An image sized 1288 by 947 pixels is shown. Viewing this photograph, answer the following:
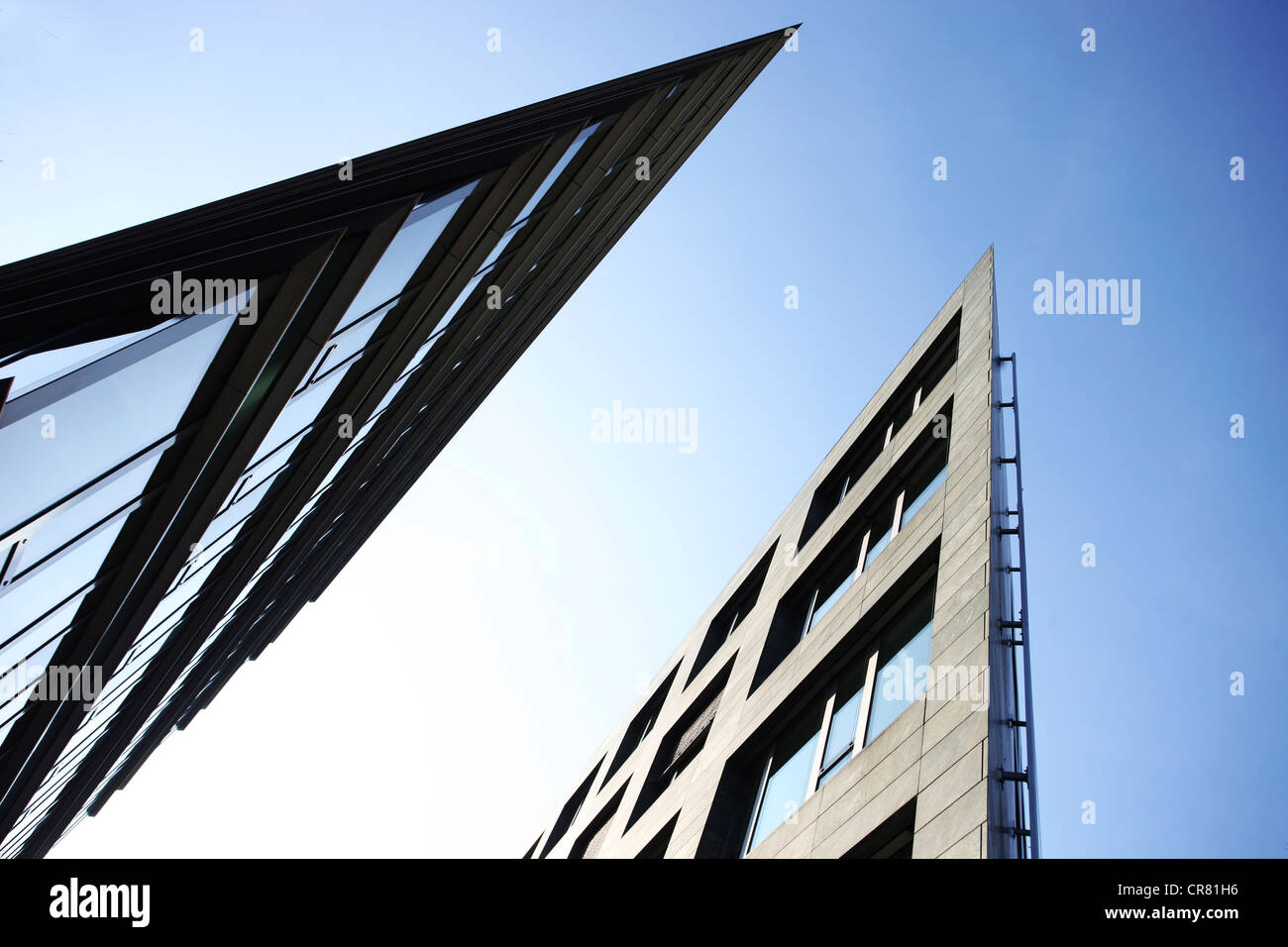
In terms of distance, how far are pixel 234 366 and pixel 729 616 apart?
1953 cm

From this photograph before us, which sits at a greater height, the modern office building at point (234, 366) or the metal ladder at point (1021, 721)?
the modern office building at point (234, 366)

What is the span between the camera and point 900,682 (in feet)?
38.0

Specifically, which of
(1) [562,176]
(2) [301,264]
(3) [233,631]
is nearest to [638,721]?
(3) [233,631]

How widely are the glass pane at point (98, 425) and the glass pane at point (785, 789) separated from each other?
393 inches

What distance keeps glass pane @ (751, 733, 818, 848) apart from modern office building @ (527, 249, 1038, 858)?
4 centimetres

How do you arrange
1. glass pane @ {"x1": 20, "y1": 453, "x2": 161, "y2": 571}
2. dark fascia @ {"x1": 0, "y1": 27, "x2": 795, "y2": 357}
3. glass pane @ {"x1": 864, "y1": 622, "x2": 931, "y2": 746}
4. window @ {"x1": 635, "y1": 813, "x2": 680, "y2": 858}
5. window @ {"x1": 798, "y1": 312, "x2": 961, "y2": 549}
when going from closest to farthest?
1. dark fascia @ {"x1": 0, "y1": 27, "x2": 795, "y2": 357}
2. glass pane @ {"x1": 20, "y1": 453, "x2": 161, "y2": 571}
3. glass pane @ {"x1": 864, "y1": 622, "x2": 931, "y2": 746}
4. window @ {"x1": 635, "y1": 813, "x2": 680, "y2": 858}
5. window @ {"x1": 798, "y1": 312, "x2": 961, "y2": 549}

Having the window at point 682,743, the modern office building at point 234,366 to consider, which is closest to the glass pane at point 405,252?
the modern office building at point 234,366

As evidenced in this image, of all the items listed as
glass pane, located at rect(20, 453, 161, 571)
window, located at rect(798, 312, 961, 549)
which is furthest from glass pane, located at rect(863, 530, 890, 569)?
glass pane, located at rect(20, 453, 161, 571)

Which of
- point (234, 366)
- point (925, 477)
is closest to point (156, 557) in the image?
point (234, 366)

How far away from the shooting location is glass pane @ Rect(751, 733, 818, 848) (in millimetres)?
12875

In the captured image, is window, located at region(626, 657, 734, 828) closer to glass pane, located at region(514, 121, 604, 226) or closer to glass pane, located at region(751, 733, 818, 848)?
glass pane, located at region(751, 733, 818, 848)

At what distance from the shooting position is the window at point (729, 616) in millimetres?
24128

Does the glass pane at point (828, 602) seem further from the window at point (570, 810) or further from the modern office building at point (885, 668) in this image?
the window at point (570, 810)

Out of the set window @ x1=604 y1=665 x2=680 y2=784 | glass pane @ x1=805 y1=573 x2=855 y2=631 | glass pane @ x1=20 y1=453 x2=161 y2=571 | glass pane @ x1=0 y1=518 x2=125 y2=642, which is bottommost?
window @ x1=604 y1=665 x2=680 y2=784
